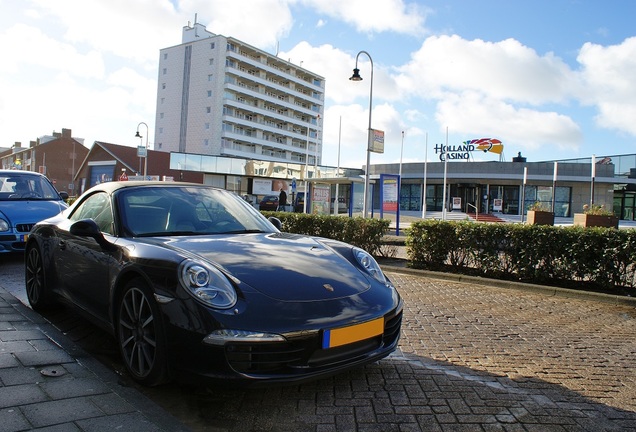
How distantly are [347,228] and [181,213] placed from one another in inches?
247

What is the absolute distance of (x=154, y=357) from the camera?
9.37 feet

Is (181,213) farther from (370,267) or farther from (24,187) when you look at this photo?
(24,187)

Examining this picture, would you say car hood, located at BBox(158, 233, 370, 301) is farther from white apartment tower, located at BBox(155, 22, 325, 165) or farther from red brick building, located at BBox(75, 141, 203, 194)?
white apartment tower, located at BBox(155, 22, 325, 165)

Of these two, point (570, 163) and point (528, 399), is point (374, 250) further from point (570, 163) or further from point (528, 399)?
point (570, 163)

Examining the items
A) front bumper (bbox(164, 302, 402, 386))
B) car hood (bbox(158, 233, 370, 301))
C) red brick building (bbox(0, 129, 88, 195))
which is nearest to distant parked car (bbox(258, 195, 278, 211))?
car hood (bbox(158, 233, 370, 301))

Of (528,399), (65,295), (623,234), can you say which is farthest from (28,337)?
(623,234)

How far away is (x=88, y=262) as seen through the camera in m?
3.70

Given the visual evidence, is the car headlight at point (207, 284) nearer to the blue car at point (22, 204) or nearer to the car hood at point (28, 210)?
the blue car at point (22, 204)

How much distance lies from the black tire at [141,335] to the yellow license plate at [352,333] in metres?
0.99

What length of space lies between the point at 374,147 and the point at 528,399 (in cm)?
1436

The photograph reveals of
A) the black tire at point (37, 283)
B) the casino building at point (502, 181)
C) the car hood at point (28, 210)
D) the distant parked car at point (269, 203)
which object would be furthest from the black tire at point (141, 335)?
the distant parked car at point (269, 203)

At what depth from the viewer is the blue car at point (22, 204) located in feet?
24.0

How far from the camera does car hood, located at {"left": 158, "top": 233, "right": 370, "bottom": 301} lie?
2812mm

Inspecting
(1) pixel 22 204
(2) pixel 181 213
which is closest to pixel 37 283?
(2) pixel 181 213
